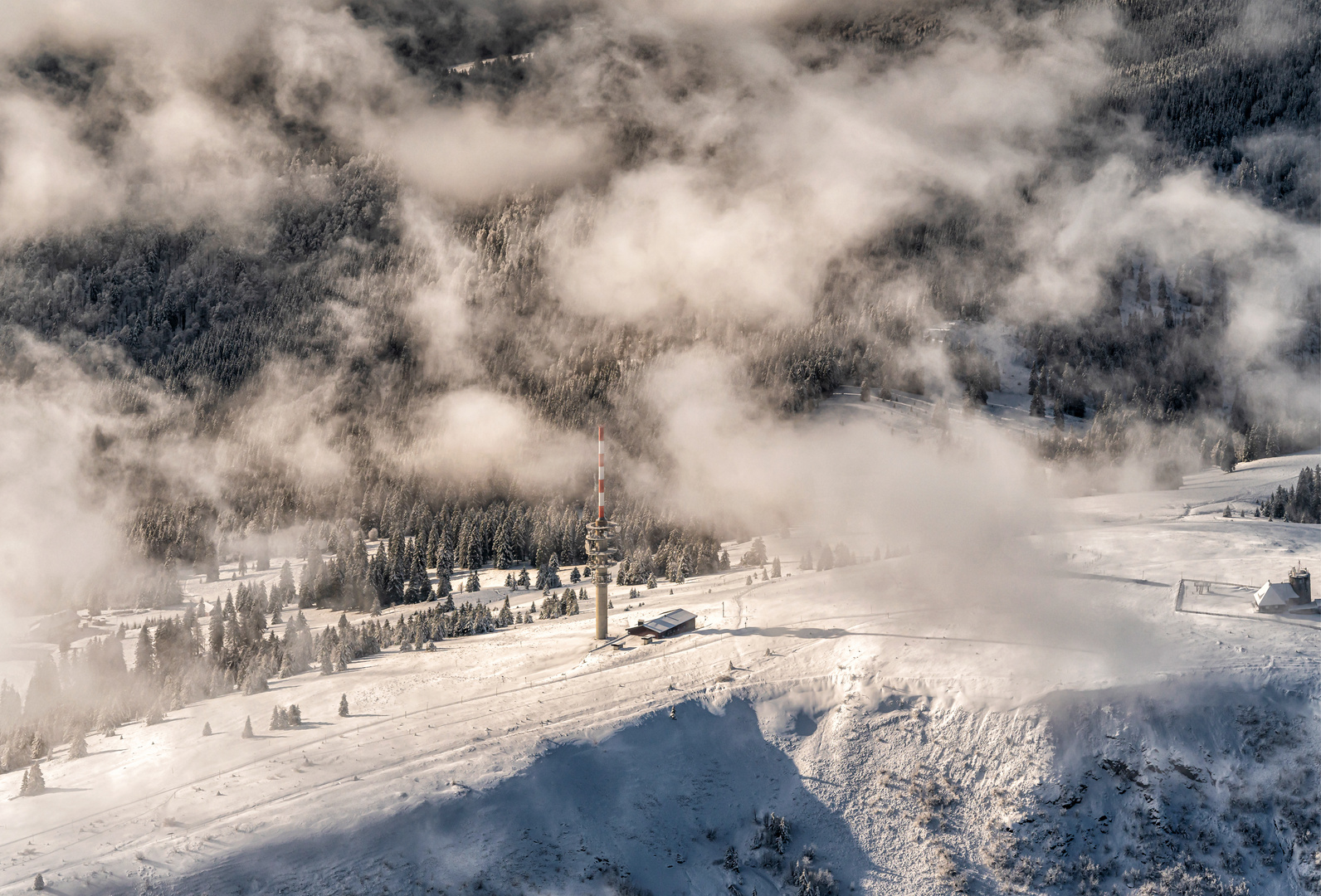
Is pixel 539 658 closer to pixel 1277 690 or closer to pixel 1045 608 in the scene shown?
pixel 1045 608

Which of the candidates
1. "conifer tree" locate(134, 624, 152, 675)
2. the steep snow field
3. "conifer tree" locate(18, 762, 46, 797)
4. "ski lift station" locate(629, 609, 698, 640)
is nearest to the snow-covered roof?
the steep snow field

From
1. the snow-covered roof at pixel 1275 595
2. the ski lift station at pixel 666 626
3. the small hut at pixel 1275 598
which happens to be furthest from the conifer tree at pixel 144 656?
the snow-covered roof at pixel 1275 595

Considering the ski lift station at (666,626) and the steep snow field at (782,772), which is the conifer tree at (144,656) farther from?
the ski lift station at (666,626)

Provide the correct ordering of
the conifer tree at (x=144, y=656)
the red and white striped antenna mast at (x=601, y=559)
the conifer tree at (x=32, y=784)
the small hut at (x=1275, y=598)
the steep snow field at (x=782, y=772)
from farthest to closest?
the conifer tree at (x=144, y=656) → the red and white striped antenna mast at (x=601, y=559) → the small hut at (x=1275, y=598) → the conifer tree at (x=32, y=784) → the steep snow field at (x=782, y=772)

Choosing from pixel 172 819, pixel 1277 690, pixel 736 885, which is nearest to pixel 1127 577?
pixel 1277 690

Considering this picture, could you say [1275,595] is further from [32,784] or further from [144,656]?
[144,656]

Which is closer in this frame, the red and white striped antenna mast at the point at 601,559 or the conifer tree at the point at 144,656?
the red and white striped antenna mast at the point at 601,559

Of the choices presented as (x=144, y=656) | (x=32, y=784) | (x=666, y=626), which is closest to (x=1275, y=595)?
(x=666, y=626)
